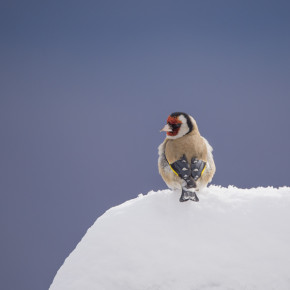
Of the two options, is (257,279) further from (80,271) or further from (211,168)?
(211,168)

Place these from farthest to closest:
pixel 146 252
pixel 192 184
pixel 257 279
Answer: pixel 192 184, pixel 146 252, pixel 257 279

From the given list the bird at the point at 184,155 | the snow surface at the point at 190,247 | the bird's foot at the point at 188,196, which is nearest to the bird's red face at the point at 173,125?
the bird at the point at 184,155

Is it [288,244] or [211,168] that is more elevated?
[211,168]

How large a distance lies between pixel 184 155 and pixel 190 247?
3.27 feet

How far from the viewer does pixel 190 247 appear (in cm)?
183

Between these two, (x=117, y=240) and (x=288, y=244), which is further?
Result: (x=117, y=240)

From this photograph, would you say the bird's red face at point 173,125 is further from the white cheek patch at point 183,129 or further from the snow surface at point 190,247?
the snow surface at point 190,247

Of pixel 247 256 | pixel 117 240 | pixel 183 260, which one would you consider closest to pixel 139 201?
pixel 117 240

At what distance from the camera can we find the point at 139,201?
7.32ft

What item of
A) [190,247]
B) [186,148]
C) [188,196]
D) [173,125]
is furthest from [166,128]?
[190,247]

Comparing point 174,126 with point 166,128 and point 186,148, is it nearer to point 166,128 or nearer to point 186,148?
point 166,128

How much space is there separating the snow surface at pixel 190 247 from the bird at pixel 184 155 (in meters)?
0.42

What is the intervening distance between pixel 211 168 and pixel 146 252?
1154mm

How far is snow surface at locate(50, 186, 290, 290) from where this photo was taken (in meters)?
1.72
